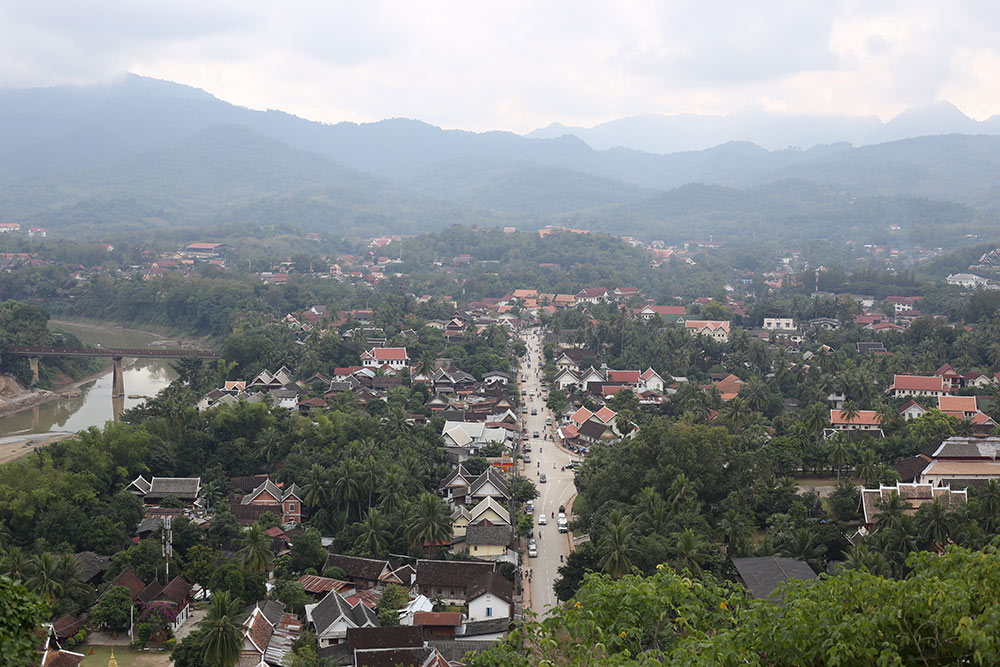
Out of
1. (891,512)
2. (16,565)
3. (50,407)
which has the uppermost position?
(891,512)

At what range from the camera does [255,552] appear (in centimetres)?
2042

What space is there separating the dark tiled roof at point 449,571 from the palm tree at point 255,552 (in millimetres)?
3731

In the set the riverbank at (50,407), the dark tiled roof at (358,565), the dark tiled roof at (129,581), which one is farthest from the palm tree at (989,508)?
the riverbank at (50,407)

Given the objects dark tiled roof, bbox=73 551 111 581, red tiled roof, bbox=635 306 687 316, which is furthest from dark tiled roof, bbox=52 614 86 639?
red tiled roof, bbox=635 306 687 316

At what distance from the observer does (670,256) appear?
111 metres

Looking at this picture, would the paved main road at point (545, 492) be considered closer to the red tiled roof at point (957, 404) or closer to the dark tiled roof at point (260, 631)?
the dark tiled roof at point (260, 631)

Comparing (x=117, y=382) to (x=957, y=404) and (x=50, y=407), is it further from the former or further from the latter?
(x=957, y=404)

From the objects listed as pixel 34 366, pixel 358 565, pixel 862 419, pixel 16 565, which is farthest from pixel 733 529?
pixel 34 366

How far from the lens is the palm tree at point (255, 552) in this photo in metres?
20.4

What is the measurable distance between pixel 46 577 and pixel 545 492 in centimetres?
1500

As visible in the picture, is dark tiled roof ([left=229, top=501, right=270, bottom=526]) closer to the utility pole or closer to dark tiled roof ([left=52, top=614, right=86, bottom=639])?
the utility pole

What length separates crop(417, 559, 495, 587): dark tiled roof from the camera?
811 inches

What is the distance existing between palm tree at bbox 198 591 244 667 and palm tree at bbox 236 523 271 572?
151 inches

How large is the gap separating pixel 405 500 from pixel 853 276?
201ft
